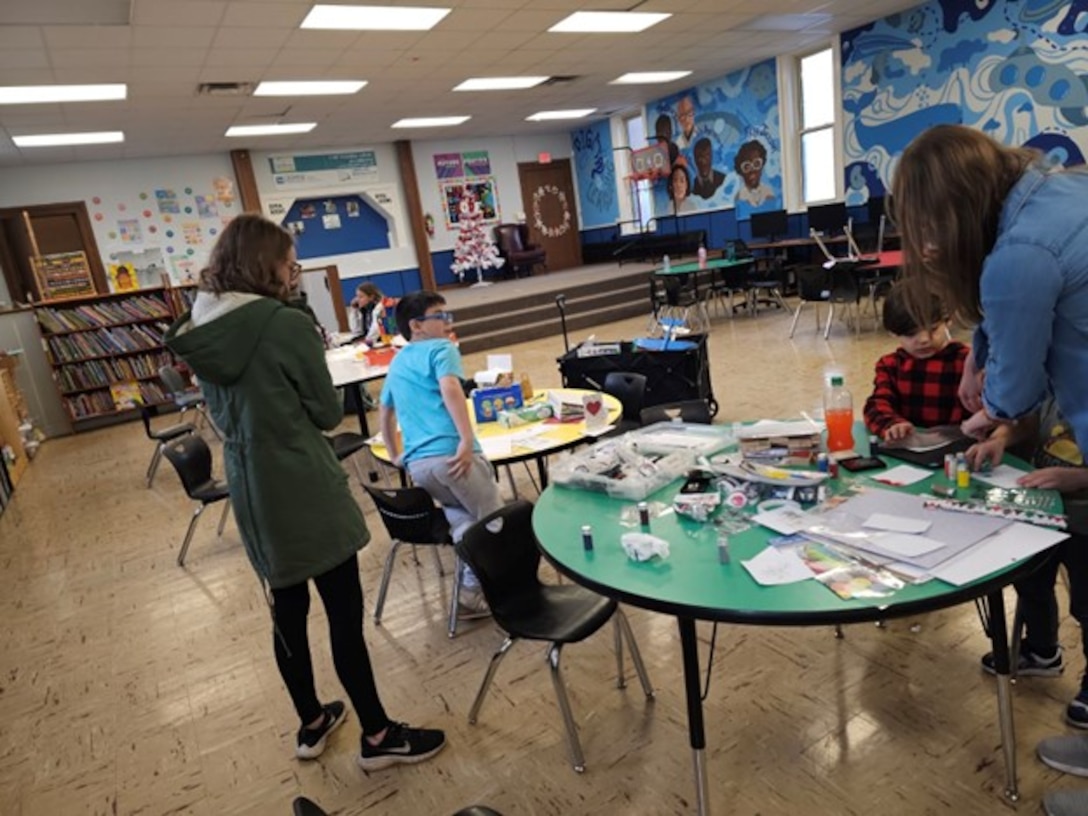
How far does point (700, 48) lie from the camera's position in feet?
29.3

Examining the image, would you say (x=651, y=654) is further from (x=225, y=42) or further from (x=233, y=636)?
(x=225, y=42)

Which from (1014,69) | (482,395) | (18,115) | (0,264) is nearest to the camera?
(482,395)

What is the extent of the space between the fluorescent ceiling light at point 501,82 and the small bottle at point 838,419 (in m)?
7.79

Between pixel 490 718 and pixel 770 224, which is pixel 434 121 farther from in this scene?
pixel 490 718

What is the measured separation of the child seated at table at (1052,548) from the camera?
153 cm

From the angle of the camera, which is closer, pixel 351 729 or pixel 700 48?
pixel 351 729

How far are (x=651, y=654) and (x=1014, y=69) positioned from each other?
27.3ft

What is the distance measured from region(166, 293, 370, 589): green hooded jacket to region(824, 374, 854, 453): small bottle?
1.39m

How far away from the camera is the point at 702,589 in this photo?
1.40m

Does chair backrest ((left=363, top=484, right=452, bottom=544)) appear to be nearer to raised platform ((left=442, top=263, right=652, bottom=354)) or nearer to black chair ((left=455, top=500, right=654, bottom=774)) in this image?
black chair ((left=455, top=500, right=654, bottom=774))

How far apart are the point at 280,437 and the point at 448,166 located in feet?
41.2

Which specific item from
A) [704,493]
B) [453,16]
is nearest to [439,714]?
[704,493]

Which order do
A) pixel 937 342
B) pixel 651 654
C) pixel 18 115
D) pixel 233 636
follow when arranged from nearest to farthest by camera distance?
pixel 937 342, pixel 651 654, pixel 233 636, pixel 18 115

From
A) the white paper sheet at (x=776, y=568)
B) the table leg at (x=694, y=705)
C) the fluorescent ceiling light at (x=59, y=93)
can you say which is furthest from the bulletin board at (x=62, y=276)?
the white paper sheet at (x=776, y=568)
